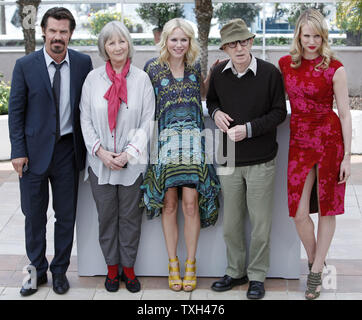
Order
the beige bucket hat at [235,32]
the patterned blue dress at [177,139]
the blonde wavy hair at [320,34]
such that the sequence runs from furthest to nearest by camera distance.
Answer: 1. the patterned blue dress at [177,139]
2. the beige bucket hat at [235,32]
3. the blonde wavy hair at [320,34]

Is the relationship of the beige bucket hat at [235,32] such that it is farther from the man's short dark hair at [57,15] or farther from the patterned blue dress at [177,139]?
the man's short dark hair at [57,15]

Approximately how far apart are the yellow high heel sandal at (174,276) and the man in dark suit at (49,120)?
770 mm

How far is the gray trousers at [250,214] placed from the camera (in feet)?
12.9

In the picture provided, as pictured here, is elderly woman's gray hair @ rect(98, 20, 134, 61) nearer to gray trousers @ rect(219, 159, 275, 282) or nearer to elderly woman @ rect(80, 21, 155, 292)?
elderly woman @ rect(80, 21, 155, 292)

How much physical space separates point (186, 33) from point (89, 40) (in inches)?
340

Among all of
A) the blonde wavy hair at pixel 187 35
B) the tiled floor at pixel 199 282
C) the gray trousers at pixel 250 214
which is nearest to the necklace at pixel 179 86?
the blonde wavy hair at pixel 187 35

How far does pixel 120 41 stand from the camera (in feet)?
12.7

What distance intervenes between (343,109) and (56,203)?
6.36 ft

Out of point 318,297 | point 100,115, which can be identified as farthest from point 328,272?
point 100,115

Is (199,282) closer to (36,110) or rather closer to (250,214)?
(250,214)

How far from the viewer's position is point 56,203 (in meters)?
4.16

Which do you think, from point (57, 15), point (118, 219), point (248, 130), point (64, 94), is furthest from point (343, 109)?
point (57, 15)

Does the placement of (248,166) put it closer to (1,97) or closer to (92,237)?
(92,237)

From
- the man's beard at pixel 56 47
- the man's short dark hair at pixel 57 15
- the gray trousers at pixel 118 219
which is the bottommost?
the gray trousers at pixel 118 219
